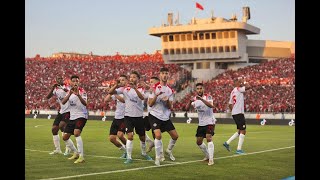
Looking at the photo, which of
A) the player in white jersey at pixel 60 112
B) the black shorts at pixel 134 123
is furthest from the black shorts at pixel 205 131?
the player in white jersey at pixel 60 112

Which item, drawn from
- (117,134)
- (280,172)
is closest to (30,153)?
(117,134)

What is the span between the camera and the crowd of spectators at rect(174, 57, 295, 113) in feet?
158

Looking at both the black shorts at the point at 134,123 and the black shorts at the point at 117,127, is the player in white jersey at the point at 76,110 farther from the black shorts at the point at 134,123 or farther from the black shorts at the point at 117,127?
the black shorts at the point at 134,123

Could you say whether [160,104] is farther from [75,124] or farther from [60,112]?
[60,112]

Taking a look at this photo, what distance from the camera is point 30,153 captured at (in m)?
16.2

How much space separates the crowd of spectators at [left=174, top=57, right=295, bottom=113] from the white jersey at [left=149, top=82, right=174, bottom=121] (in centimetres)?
3208

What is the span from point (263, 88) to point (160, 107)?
44.4m

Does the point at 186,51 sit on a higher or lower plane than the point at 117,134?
higher

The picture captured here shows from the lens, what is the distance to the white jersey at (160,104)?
1340cm

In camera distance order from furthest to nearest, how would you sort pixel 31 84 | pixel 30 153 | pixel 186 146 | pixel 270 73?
pixel 31 84 → pixel 270 73 → pixel 186 146 → pixel 30 153

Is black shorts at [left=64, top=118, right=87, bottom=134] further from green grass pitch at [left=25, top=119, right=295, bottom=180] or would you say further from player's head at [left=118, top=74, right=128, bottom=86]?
player's head at [left=118, top=74, right=128, bottom=86]

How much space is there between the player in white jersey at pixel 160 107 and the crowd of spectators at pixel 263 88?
1263 inches
